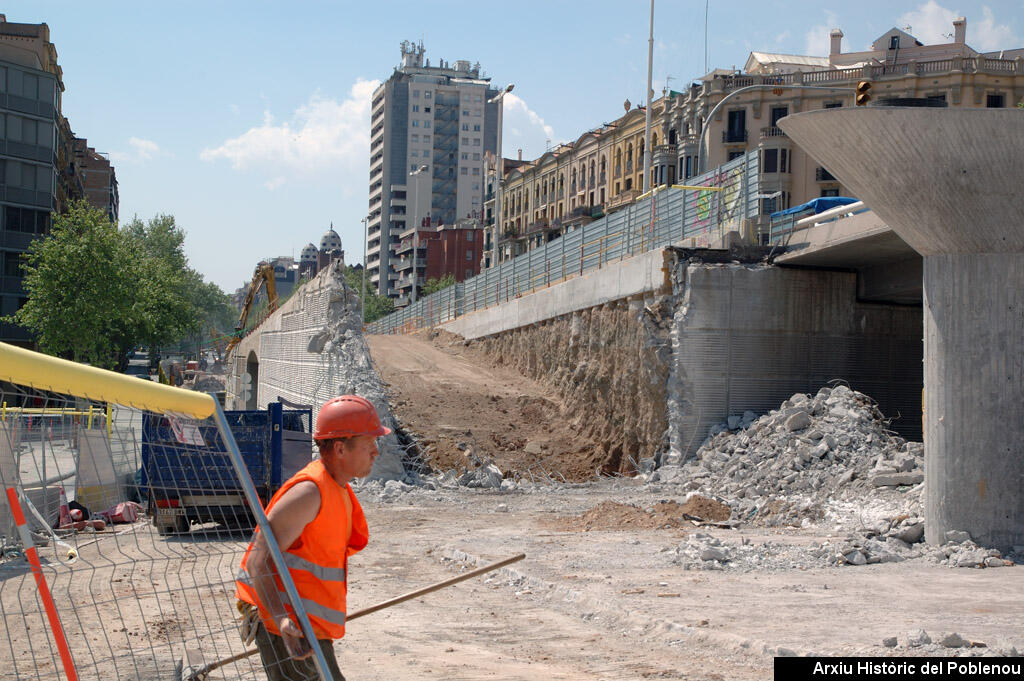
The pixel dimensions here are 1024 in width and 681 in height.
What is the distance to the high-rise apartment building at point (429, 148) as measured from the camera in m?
150

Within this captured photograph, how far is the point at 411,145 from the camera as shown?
152 metres

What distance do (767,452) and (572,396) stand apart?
837 cm

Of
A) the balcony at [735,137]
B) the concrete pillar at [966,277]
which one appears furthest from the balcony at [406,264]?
the concrete pillar at [966,277]

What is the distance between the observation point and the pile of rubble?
15.0 meters

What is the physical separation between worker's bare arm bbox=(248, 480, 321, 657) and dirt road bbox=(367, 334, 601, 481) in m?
17.2

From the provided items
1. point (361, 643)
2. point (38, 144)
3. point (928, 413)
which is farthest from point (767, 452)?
point (38, 144)

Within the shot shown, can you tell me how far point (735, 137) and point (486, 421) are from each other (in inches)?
1866

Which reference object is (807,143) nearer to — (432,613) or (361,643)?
(432,613)

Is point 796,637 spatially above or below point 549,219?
below

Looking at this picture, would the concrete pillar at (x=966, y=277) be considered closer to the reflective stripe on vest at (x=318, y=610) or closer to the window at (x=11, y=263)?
the reflective stripe on vest at (x=318, y=610)

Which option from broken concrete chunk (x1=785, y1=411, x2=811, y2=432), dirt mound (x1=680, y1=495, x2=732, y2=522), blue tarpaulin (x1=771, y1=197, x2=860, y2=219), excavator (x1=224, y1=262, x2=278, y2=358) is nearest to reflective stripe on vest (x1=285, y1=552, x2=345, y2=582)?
dirt mound (x1=680, y1=495, x2=732, y2=522)

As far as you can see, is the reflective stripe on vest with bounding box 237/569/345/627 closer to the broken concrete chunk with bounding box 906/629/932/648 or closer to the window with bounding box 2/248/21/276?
the broken concrete chunk with bounding box 906/629/932/648

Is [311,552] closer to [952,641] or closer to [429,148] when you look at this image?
[952,641]

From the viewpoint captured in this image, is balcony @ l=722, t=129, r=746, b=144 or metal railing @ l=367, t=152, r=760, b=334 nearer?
metal railing @ l=367, t=152, r=760, b=334
